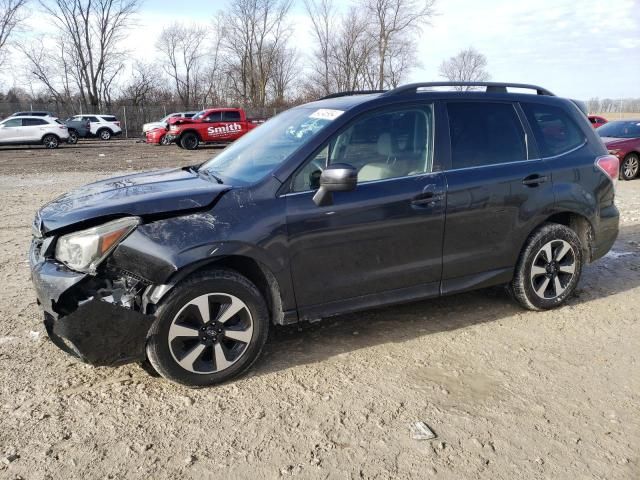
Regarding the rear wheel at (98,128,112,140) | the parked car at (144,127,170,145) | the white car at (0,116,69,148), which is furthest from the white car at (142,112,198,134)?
the white car at (0,116,69,148)

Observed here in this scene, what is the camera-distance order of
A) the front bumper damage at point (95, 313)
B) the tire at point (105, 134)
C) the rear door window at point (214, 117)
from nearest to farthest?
the front bumper damage at point (95, 313) < the rear door window at point (214, 117) < the tire at point (105, 134)

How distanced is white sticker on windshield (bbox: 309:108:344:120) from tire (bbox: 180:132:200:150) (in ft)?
70.1

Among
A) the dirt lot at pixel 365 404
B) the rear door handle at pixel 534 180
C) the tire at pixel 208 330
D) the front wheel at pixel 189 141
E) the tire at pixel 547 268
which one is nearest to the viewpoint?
the dirt lot at pixel 365 404

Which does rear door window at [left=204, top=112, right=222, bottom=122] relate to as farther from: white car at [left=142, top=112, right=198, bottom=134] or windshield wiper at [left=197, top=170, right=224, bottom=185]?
windshield wiper at [left=197, top=170, right=224, bottom=185]

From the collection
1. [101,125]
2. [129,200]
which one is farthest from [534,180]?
[101,125]

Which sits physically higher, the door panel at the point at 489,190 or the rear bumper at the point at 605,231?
the door panel at the point at 489,190

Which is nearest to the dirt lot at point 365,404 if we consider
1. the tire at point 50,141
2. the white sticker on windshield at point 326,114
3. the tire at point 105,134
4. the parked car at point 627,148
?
the white sticker on windshield at point 326,114

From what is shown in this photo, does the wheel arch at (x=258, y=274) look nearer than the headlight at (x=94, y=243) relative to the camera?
No

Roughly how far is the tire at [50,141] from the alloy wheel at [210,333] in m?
25.7

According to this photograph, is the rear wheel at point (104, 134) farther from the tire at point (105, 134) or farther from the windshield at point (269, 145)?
the windshield at point (269, 145)

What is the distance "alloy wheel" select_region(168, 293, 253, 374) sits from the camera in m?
3.11

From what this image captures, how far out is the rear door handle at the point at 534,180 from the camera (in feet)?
13.6

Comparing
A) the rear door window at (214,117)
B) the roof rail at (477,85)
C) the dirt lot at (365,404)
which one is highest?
the rear door window at (214,117)

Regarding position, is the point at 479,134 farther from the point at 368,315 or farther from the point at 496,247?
the point at 368,315
